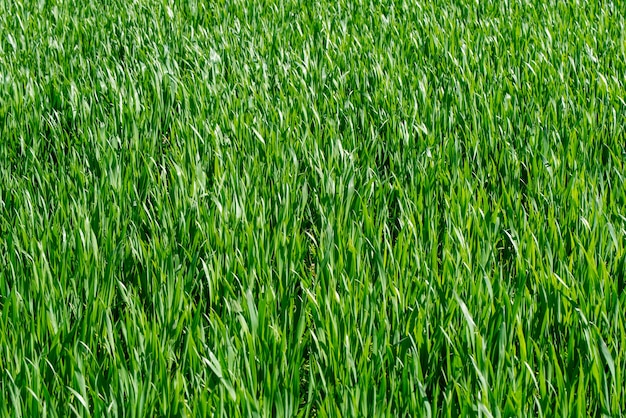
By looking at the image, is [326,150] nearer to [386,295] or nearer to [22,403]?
[386,295]

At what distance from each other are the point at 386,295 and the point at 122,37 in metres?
2.72

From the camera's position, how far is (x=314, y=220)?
8.35 ft

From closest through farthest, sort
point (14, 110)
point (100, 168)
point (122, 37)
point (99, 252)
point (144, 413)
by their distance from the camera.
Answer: point (144, 413) → point (99, 252) → point (100, 168) → point (14, 110) → point (122, 37)

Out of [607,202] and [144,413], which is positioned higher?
[144,413]

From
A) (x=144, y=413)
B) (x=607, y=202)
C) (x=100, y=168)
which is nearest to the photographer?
(x=144, y=413)

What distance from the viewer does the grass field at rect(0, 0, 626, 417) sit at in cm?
161

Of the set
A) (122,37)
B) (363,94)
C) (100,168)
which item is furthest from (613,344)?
(122,37)

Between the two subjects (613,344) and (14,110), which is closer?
(613,344)

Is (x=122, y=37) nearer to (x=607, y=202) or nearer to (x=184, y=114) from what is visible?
(x=184, y=114)

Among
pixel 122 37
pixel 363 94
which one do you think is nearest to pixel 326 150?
pixel 363 94

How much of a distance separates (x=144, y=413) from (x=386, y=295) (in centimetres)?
60

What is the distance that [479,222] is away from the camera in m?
2.28

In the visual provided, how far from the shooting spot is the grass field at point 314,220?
5.28 ft

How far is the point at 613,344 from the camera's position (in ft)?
5.66
